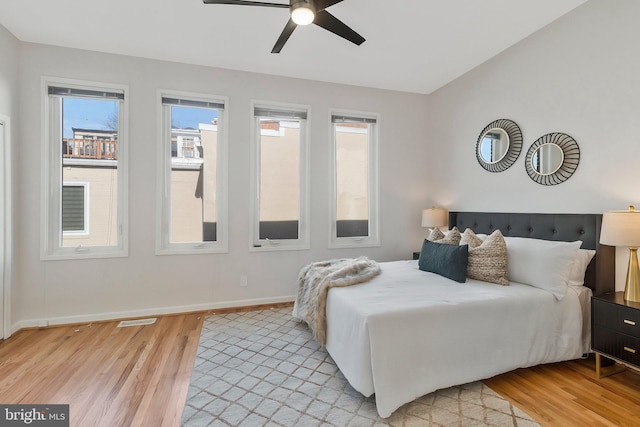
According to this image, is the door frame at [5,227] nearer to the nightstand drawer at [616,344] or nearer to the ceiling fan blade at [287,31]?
the ceiling fan blade at [287,31]

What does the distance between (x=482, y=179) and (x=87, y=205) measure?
14.4ft

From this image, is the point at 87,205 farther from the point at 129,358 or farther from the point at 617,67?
the point at 617,67

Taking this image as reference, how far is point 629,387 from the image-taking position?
1987 millimetres

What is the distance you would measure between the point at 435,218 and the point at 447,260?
1.38m

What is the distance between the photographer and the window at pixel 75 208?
124 inches

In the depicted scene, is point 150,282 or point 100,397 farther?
point 150,282

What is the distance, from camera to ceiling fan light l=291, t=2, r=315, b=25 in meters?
1.89

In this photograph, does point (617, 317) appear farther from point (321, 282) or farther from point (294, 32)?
point (294, 32)

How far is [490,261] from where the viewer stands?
250 cm

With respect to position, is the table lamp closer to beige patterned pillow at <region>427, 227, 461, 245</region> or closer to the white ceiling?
beige patterned pillow at <region>427, 227, 461, 245</region>

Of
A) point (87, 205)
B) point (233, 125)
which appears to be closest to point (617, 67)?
point (233, 125)

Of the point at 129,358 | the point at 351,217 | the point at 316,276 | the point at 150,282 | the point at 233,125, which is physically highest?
the point at 233,125

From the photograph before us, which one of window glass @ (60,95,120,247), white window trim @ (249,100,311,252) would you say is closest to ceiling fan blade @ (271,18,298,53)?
white window trim @ (249,100,311,252)

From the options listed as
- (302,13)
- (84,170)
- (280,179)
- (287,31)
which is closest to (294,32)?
(287,31)
